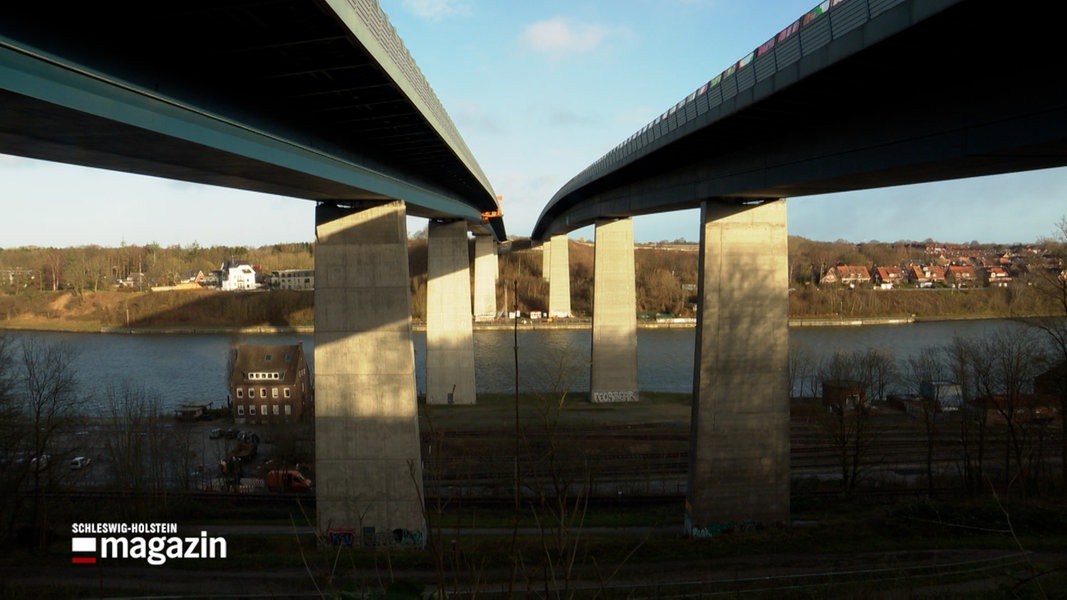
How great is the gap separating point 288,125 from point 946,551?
405 inches

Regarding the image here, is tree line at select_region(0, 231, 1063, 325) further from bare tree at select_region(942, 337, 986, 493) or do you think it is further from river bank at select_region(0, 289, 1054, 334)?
bare tree at select_region(942, 337, 986, 493)

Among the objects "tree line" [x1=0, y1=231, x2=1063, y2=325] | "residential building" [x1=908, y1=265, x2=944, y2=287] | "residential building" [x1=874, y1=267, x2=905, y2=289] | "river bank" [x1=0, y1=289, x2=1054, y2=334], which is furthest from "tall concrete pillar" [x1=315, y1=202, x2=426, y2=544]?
"residential building" [x1=908, y1=265, x2=944, y2=287]

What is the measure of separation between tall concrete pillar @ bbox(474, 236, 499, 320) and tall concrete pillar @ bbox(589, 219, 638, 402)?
25.3m

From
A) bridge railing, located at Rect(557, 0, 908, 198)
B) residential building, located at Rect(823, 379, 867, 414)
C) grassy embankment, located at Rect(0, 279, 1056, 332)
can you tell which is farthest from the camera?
grassy embankment, located at Rect(0, 279, 1056, 332)

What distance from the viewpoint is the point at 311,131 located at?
27.3 ft

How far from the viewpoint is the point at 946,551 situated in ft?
31.5

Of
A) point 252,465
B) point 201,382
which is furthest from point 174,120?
point 201,382

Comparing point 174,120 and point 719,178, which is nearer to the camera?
point 174,120

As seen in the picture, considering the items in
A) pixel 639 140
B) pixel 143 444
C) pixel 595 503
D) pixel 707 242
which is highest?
pixel 639 140

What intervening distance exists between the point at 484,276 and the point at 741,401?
40.1 meters

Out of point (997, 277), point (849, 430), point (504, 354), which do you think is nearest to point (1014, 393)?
point (849, 430)

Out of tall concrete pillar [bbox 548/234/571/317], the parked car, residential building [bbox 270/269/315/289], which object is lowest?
the parked car

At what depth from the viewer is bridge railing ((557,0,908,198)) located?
20.3 ft

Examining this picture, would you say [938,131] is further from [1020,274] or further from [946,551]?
[1020,274]
